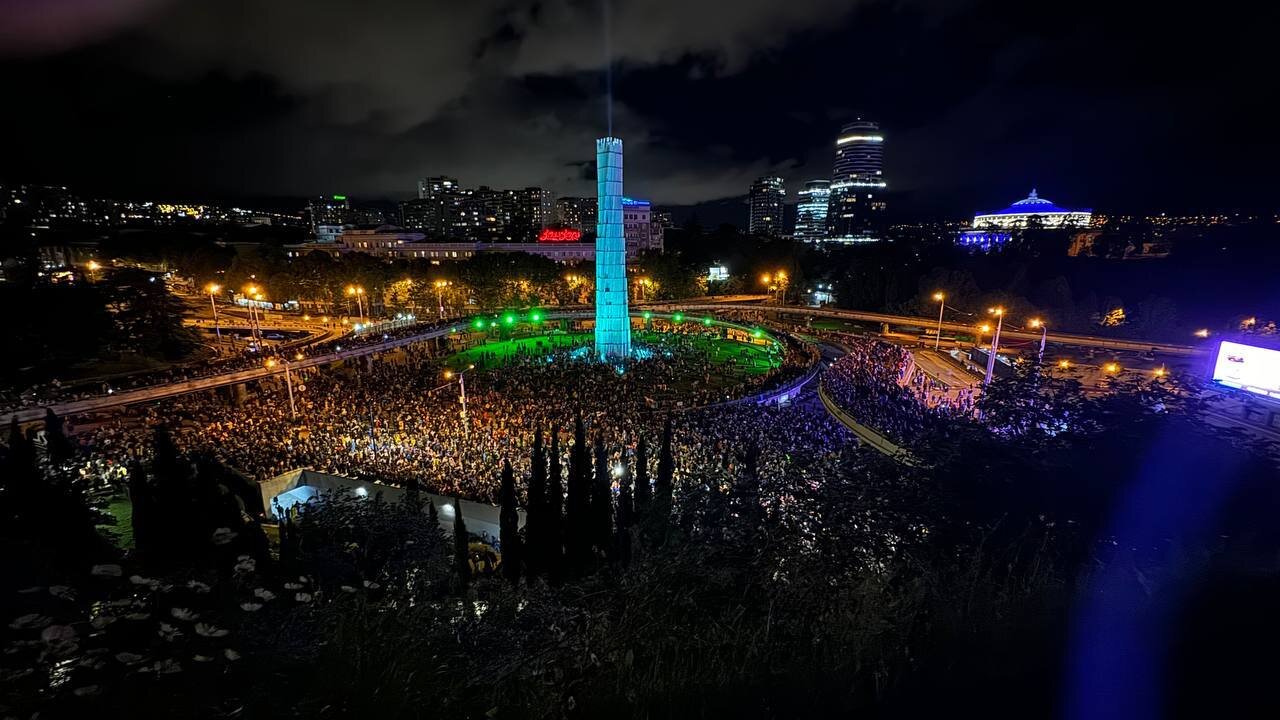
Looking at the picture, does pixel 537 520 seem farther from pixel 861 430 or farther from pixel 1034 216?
pixel 1034 216

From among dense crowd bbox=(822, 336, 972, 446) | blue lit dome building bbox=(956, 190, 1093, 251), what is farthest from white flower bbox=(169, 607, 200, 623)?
blue lit dome building bbox=(956, 190, 1093, 251)

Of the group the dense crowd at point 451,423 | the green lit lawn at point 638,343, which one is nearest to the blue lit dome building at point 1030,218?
the green lit lawn at point 638,343

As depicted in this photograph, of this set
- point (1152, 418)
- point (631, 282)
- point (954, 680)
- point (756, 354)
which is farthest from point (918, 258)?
point (954, 680)

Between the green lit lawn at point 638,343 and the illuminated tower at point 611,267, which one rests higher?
the illuminated tower at point 611,267

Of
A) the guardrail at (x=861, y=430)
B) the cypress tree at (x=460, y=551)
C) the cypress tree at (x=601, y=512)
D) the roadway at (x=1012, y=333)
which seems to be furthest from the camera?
the roadway at (x=1012, y=333)

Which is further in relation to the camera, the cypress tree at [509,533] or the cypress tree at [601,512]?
the cypress tree at [601,512]

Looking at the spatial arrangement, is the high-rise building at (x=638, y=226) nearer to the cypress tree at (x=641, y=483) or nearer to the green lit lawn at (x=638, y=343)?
the green lit lawn at (x=638, y=343)

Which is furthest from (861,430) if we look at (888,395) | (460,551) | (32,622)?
(32,622)
